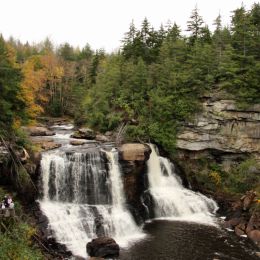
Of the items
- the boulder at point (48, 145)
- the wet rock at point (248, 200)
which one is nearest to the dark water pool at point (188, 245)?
the wet rock at point (248, 200)

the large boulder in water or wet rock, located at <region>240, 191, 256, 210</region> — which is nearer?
the large boulder in water

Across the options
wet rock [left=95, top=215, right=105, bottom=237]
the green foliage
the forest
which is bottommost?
wet rock [left=95, top=215, right=105, bottom=237]

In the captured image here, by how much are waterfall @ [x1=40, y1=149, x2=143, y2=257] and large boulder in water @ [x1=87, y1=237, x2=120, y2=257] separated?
73 centimetres

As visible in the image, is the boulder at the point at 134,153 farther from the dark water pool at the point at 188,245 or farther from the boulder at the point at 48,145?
the boulder at the point at 48,145

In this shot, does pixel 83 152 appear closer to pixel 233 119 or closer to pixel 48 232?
pixel 48 232

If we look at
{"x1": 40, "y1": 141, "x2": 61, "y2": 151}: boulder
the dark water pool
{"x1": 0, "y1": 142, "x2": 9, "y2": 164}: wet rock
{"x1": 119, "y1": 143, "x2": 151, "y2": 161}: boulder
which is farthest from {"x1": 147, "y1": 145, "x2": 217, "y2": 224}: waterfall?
{"x1": 0, "y1": 142, "x2": 9, "y2": 164}: wet rock

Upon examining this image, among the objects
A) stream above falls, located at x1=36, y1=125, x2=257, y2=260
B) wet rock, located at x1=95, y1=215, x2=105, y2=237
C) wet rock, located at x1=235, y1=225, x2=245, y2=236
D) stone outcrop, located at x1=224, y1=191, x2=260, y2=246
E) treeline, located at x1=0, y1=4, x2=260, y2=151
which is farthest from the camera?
treeline, located at x1=0, y1=4, x2=260, y2=151

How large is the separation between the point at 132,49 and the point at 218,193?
24523 millimetres

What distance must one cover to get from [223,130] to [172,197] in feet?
31.7

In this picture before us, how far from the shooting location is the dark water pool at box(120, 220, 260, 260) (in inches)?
986

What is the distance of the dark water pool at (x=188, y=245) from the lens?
82.1 feet

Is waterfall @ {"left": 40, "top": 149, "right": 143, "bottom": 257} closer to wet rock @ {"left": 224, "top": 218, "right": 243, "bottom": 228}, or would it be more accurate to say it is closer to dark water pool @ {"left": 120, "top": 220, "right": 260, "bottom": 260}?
dark water pool @ {"left": 120, "top": 220, "right": 260, "bottom": 260}

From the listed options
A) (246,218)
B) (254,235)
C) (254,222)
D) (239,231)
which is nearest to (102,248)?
(239,231)

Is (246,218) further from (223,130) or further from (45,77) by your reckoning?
(45,77)
